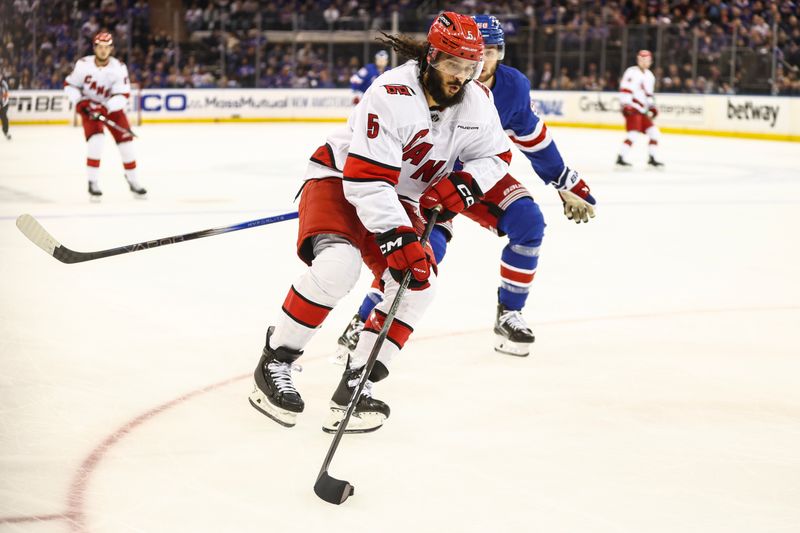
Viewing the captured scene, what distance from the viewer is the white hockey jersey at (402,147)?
2.63 m

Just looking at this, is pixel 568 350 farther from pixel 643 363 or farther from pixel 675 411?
pixel 675 411

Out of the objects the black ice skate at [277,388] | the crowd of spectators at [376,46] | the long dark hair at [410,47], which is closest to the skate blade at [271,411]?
the black ice skate at [277,388]

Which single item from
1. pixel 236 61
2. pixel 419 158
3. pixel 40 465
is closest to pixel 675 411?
pixel 419 158

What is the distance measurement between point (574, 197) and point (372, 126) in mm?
1226

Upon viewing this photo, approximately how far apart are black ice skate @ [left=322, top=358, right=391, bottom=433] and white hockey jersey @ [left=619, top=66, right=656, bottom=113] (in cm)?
876

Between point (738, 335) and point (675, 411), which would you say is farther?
point (738, 335)

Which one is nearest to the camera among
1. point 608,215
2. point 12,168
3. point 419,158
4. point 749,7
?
point 419,158

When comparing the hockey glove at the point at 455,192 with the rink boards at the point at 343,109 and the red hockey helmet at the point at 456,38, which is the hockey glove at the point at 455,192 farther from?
the rink boards at the point at 343,109

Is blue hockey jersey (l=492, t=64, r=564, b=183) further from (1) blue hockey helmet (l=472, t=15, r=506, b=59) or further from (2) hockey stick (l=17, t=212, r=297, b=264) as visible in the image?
(2) hockey stick (l=17, t=212, r=297, b=264)

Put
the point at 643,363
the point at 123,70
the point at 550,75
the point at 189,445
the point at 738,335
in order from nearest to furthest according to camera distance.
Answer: the point at 189,445 → the point at 643,363 → the point at 738,335 → the point at 123,70 → the point at 550,75

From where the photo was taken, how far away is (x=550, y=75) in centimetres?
1803

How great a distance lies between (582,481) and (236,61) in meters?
17.5

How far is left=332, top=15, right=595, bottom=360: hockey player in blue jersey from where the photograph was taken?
11.8ft

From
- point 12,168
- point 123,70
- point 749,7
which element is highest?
point 749,7
